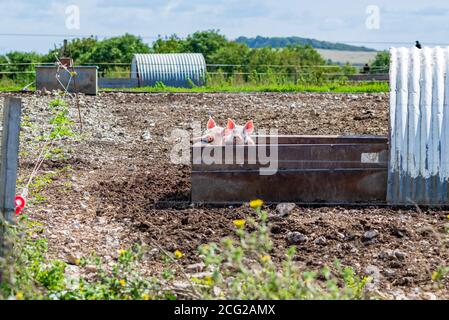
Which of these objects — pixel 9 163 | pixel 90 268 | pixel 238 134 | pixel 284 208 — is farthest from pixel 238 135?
pixel 9 163

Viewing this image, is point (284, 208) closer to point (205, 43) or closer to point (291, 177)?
point (291, 177)

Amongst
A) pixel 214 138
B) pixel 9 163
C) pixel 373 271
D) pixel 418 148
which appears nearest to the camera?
pixel 9 163

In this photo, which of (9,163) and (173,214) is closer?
(9,163)

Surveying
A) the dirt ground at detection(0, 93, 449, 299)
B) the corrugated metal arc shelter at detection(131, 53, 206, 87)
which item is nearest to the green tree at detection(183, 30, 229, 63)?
the corrugated metal arc shelter at detection(131, 53, 206, 87)

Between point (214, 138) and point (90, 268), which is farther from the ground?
point (214, 138)

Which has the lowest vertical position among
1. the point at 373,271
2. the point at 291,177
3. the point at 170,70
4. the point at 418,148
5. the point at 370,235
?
the point at 373,271

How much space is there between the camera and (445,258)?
8.82m

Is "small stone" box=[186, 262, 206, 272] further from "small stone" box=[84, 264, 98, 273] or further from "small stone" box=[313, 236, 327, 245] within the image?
"small stone" box=[313, 236, 327, 245]

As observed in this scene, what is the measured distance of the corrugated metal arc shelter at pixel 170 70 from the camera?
31.8m

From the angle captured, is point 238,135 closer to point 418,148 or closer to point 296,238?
point 418,148

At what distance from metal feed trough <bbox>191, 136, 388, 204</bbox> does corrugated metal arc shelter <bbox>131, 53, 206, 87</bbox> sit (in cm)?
2021

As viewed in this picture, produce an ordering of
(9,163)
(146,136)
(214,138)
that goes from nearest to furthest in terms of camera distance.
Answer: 1. (9,163)
2. (214,138)
3. (146,136)

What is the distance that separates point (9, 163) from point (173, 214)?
3443 millimetres

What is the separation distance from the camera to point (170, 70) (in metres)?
32.5
